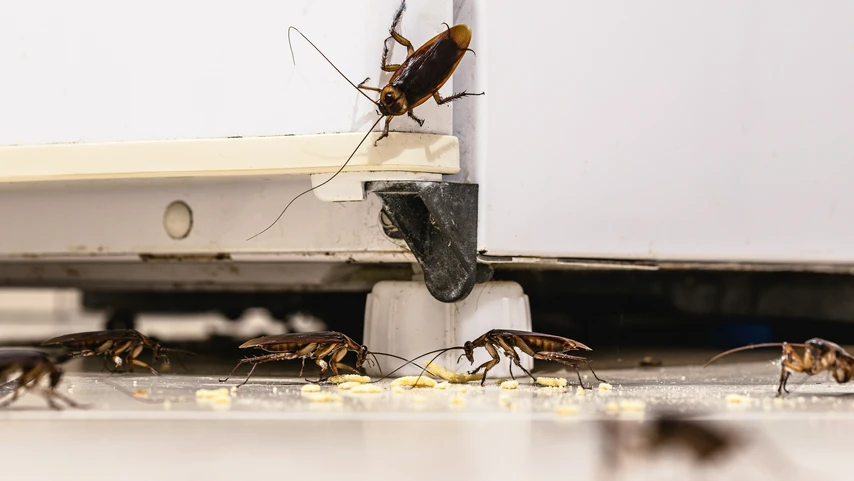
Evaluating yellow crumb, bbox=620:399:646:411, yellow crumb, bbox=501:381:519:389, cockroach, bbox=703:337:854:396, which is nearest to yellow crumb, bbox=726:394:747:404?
cockroach, bbox=703:337:854:396

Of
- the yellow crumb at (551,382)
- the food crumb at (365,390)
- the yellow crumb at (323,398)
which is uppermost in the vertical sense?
the yellow crumb at (323,398)

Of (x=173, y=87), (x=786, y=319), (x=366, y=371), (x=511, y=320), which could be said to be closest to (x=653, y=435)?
(x=511, y=320)

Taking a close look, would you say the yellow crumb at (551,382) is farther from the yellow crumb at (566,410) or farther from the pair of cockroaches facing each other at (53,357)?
the pair of cockroaches facing each other at (53,357)

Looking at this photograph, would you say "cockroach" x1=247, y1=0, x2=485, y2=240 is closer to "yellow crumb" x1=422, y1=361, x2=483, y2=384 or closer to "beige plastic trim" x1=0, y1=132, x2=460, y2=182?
"beige plastic trim" x1=0, y1=132, x2=460, y2=182

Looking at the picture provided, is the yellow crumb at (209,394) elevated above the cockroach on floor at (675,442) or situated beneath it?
situated beneath

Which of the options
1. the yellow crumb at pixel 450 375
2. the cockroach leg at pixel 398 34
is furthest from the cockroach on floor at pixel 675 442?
the cockroach leg at pixel 398 34

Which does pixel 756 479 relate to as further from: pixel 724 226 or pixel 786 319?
pixel 786 319

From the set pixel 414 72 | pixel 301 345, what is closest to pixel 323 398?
pixel 301 345

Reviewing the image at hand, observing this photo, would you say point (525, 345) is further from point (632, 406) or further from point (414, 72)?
point (414, 72)
